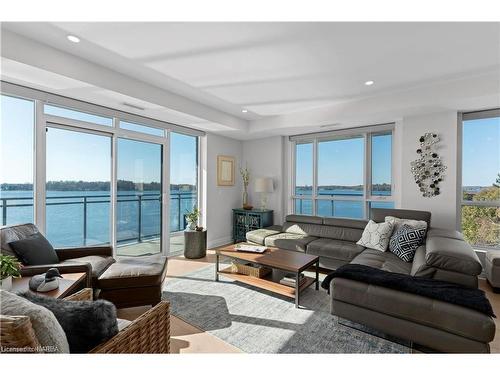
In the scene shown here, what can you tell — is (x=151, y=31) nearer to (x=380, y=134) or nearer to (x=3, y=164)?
(x=3, y=164)

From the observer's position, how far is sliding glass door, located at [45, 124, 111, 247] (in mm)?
3148

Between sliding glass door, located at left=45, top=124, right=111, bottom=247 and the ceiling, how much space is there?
4.00 feet

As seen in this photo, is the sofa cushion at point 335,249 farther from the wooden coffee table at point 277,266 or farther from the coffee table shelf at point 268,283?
the coffee table shelf at point 268,283

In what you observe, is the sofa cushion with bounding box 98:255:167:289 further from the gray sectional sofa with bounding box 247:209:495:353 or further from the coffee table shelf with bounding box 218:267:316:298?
the gray sectional sofa with bounding box 247:209:495:353

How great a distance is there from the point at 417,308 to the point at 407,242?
1338 millimetres

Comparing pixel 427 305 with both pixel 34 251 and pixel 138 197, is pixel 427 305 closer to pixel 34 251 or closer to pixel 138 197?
pixel 34 251

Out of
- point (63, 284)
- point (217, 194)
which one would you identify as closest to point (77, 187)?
point (63, 284)

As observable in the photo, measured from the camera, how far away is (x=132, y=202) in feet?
13.2

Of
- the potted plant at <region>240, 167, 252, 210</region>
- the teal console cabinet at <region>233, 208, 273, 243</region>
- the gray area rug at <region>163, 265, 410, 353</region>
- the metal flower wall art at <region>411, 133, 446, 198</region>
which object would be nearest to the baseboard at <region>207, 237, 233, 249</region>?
the teal console cabinet at <region>233, 208, 273, 243</region>

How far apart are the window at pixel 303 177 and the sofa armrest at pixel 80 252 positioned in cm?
368

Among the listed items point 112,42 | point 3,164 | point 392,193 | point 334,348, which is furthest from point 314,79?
point 3,164

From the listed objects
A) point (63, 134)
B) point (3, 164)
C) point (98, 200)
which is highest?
point (63, 134)

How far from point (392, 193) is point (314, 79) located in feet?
8.23
